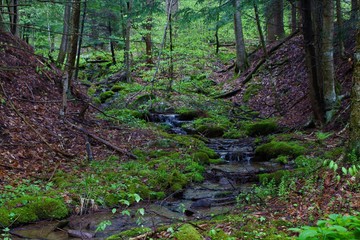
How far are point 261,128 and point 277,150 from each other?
3.05m

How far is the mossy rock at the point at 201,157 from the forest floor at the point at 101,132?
6.35ft

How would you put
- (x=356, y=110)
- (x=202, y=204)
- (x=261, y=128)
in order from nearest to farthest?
(x=356, y=110)
(x=202, y=204)
(x=261, y=128)

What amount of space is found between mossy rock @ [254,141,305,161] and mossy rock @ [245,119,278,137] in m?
2.25

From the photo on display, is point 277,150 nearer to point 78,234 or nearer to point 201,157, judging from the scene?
point 201,157

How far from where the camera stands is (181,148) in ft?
35.9

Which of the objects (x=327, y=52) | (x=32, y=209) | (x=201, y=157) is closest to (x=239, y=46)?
(x=327, y=52)

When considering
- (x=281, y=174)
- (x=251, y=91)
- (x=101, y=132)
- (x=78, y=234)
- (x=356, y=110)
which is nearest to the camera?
(x=356, y=110)

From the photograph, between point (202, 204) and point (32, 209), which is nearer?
point (32, 209)

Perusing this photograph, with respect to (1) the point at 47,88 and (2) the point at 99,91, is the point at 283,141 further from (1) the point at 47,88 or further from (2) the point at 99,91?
(2) the point at 99,91

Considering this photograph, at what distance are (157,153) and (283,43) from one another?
11.8m

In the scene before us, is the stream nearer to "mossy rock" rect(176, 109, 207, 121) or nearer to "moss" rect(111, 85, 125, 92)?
"mossy rock" rect(176, 109, 207, 121)

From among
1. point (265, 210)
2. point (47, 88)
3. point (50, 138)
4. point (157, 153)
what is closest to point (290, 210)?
point (265, 210)

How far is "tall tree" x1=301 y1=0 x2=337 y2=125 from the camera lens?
9.93 meters

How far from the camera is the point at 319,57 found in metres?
10.5
